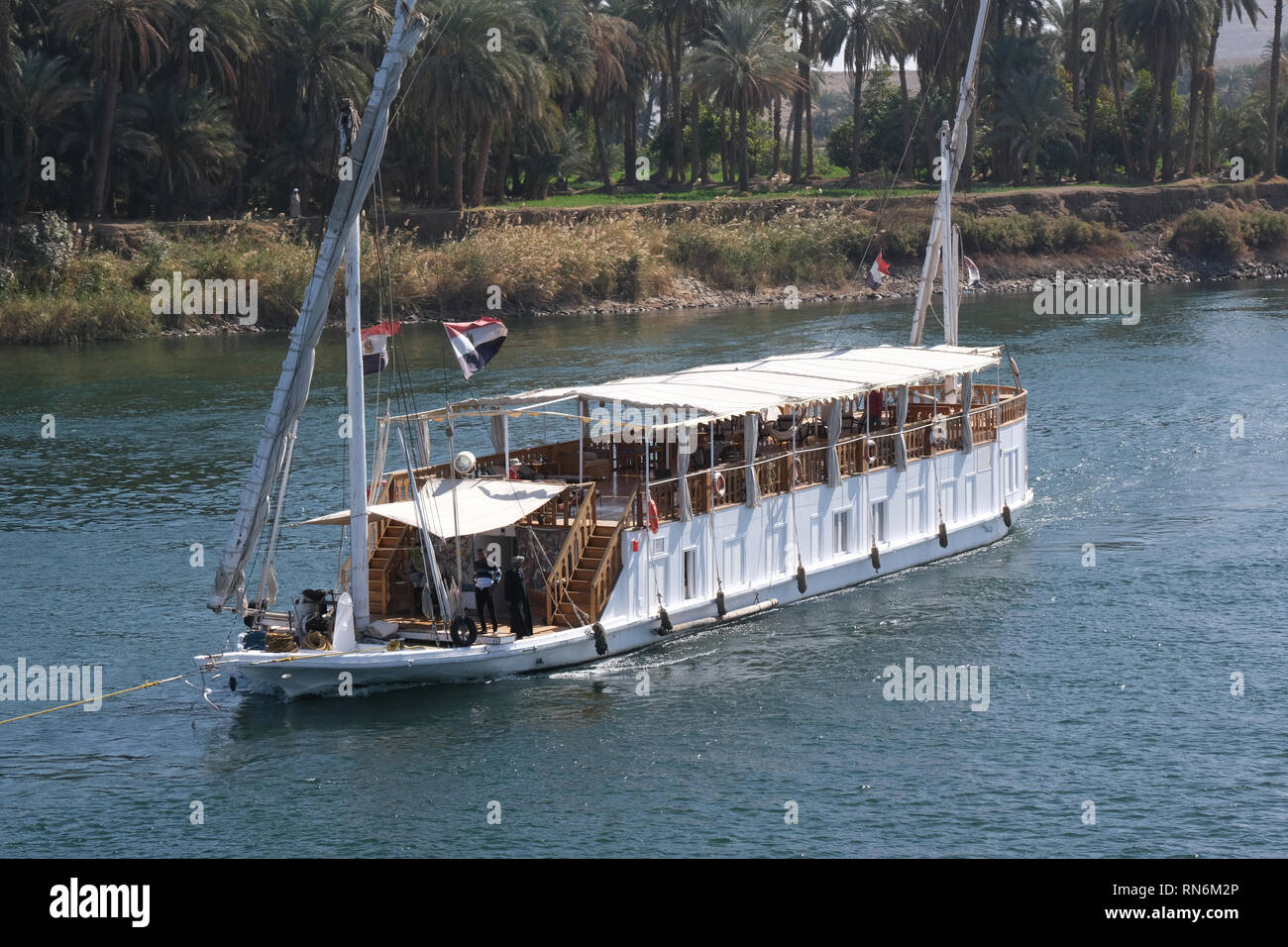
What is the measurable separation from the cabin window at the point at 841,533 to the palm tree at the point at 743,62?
8367 centimetres

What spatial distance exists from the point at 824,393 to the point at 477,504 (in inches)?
368

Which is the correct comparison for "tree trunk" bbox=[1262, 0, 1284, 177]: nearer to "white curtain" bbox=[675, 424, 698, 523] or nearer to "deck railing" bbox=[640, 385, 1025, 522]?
"deck railing" bbox=[640, 385, 1025, 522]

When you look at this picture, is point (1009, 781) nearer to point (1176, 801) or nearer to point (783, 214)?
point (1176, 801)

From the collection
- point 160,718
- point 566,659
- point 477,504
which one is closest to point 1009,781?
point 566,659

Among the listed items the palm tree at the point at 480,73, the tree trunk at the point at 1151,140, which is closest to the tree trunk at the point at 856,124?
the tree trunk at the point at 1151,140

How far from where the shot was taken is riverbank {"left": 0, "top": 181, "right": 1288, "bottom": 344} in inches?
3861

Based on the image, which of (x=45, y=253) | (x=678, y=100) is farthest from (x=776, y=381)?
(x=678, y=100)

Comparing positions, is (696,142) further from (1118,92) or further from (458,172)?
(1118,92)

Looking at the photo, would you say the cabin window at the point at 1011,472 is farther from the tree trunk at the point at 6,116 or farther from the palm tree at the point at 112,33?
the tree trunk at the point at 6,116

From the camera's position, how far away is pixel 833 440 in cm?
4125

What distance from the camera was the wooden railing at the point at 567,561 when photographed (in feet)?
115

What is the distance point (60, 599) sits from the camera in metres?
42.7

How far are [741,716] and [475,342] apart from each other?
8.89 metres
